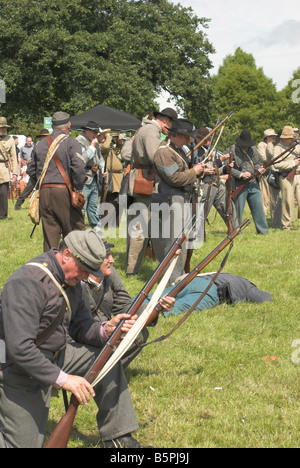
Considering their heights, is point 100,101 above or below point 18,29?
below

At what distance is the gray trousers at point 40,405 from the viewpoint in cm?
384

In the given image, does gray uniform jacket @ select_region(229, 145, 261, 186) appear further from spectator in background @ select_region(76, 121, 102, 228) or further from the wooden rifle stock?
the wooden rifle stock

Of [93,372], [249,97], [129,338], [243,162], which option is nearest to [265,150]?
[243,162]

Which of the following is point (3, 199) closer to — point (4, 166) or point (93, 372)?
point (4, 166)

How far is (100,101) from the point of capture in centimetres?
3659

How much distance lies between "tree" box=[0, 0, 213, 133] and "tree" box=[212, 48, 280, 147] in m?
17.4

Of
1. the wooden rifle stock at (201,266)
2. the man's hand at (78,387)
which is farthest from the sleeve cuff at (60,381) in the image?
the wooden rifle stock at (201,266)

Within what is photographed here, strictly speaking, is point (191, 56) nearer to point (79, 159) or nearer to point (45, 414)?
point (79, 159)

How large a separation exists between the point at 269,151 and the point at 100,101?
24220mm

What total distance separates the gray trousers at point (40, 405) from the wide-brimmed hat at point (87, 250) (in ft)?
2.47

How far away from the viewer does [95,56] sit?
1457 inches

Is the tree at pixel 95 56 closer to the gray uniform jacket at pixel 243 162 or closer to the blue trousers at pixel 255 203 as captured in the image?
the gray uniform jacket at pixel 243 162

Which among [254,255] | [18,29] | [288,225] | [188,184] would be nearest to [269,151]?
[288,225]
